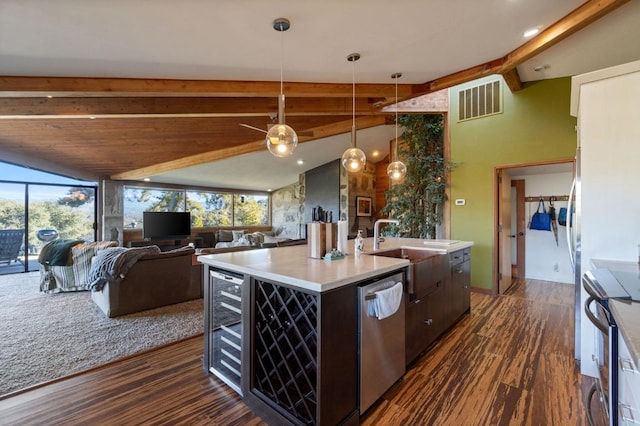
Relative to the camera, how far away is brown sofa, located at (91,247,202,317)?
10.9ft

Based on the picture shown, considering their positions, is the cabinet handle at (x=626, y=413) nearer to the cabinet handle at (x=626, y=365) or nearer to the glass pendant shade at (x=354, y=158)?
the cabinet handle at (x=626, y=365)

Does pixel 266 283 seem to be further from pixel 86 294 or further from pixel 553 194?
pixel 553 194

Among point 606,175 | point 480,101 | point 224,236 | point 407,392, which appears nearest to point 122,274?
point 407,392

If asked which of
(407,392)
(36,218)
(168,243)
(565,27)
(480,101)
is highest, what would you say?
(480,101)

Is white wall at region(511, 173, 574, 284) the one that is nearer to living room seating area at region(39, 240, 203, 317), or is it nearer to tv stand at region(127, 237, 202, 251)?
living room seating area at region(39, 240, 203, 317)

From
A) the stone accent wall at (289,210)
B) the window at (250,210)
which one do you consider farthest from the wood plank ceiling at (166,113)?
the stone accent wall at (289,210)

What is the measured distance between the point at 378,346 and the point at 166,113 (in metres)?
3.73

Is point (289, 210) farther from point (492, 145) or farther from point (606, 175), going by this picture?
point (606, 175)

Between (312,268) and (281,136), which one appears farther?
(281,136)

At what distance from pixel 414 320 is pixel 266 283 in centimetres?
129

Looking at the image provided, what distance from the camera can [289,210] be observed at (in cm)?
962

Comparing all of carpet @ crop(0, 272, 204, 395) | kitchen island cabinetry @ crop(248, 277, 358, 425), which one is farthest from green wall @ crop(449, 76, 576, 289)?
carpet @ crop(0, 272, 204, 395)

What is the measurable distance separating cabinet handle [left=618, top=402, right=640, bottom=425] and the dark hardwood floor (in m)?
0.72

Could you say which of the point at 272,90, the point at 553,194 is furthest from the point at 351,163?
the point at 553,194
